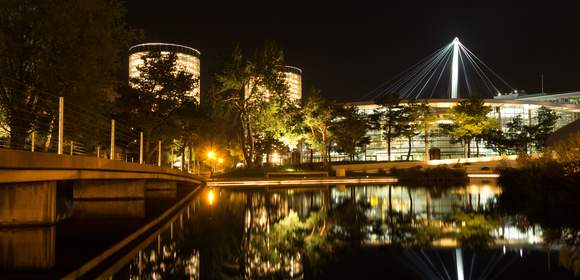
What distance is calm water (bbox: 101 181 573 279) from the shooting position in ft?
25.7

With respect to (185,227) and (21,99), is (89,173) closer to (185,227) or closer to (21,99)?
(185,227)

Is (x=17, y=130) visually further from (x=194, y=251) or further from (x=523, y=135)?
(x=523, y=135)

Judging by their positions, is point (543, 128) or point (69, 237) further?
point (543, 128)

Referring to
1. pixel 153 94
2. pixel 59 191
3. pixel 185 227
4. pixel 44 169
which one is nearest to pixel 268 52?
pixel 153 94

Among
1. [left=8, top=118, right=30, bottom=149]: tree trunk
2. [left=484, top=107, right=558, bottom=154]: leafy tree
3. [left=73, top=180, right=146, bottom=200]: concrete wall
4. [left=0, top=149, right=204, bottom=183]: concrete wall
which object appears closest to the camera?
[left=0, top=149, right=204, bottom=183]: concrete wall

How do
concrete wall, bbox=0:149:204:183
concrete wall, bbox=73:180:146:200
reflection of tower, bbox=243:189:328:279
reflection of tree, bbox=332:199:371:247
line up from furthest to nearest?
1. concrete wall, bbox=73:180:146:200
2. reflection of tree, bbox=332:199:371:247
3. reflection of tower, bbox=243:189:328:279
4. concrete wall, bbox=0:149:204:183

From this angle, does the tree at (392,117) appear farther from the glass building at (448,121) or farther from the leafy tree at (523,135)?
the glass building at (448,121)

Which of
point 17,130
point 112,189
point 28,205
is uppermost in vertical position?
point 17,130

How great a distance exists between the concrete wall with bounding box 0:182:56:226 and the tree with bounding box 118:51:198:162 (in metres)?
17.1

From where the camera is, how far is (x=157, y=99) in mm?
30344

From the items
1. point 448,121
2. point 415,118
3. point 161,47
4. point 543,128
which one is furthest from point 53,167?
point 161,47

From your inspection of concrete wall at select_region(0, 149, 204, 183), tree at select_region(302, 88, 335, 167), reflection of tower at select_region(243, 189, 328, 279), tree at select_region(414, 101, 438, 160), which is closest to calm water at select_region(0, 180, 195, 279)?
concrete wall at select_region(0, 149, 204, 183)

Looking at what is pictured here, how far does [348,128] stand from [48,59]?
1589 inches

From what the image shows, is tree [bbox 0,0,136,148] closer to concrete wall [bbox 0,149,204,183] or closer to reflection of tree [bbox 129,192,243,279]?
concrete wall [bbox 0,149,204,183]
